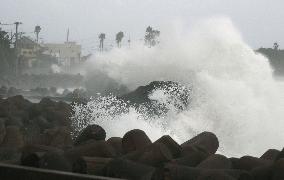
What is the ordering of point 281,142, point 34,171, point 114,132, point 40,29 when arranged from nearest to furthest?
point 34,171 < point 114,132 < point 281,142 < point 40,29

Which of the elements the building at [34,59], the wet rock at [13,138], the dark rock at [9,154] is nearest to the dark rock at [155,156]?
the dark rock at [9,154]

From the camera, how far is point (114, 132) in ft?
38.3

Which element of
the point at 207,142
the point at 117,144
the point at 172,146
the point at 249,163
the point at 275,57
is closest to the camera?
the point at 249,163

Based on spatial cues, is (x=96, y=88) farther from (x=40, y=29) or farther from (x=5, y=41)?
(x=40, y=29)

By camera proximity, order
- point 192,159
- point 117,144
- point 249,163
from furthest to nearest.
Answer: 1. point 117,144
2. point 192,159
3. point 249,163

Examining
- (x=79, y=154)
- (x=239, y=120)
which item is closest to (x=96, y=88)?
(x=239, y=120)

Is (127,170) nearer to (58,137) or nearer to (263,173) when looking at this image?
(263,173)

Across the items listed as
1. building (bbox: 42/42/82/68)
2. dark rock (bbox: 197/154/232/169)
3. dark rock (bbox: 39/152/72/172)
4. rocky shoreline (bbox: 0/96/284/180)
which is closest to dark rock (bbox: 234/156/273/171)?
rocky shoreline (bbox: 0/96/284/180)

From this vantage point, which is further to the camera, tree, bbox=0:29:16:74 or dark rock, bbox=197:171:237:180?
tree, bbox=0:29:16:74

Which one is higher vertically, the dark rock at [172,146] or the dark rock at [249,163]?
the dark rock at [172,146]

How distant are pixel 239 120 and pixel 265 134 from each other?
1.39m

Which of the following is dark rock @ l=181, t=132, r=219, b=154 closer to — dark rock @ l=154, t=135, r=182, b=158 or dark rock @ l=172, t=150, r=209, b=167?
dark rock @ l=154, t=135, r=182, b=158

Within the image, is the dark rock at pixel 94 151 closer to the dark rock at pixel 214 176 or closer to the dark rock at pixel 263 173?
the dark rock at pixel 214 176

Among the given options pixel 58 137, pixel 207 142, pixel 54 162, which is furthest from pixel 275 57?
pixel 54 162
